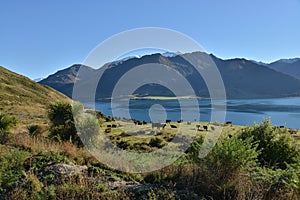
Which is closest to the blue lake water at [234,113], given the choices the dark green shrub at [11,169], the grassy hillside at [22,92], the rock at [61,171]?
the grassy hillside at [22,92]

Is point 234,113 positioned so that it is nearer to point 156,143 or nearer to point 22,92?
point 22,92

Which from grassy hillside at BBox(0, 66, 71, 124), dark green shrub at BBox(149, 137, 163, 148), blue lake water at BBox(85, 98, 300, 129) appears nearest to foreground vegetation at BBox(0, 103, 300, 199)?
dark green shrub at BBox(149, 137, 163, 148)

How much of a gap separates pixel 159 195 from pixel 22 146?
688 cm

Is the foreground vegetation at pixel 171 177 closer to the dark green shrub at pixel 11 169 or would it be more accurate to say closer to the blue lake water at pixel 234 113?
the dark green shrub at pixel 11 169

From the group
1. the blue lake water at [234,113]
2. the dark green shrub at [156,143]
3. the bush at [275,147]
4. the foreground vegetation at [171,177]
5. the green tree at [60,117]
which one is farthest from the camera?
the blue lake water at [234,113]

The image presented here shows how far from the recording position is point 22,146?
1091cm

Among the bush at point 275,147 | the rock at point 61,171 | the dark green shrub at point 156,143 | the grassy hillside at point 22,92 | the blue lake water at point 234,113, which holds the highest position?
the grassy hillside at point 22,92

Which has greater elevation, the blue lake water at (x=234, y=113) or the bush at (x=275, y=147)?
the bush at (x=275, y=147)

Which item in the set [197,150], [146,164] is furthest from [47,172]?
[197,150]

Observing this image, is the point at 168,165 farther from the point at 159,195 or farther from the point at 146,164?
the point at 159,195

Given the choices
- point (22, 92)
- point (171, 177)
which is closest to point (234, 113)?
point (22, 92)

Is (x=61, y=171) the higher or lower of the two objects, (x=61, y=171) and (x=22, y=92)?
the lower

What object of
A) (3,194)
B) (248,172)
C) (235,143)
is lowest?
(3,194)

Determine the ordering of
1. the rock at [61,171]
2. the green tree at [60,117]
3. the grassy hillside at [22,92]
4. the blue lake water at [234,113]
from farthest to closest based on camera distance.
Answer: the grassy hillside at [22,92] → the blue lake water at [234,113] → the green tree at [60,117] → the rock at [61,171]
